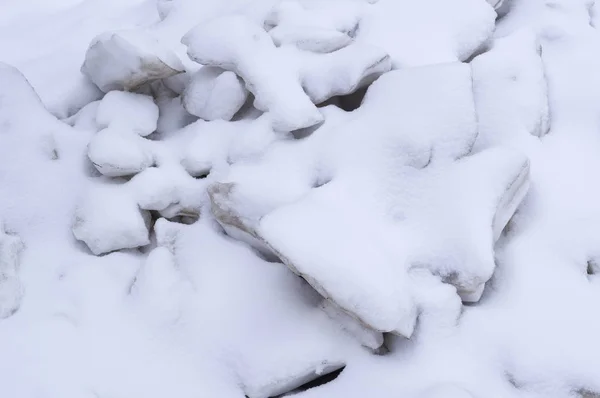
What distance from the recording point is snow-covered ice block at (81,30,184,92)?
272cm

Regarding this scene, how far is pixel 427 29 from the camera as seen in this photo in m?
3.14

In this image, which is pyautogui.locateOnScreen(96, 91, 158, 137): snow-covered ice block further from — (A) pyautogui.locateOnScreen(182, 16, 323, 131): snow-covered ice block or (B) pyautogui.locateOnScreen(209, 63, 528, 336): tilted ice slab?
(B) pyautogui.locateOnScreen(209, 63, 528, 336): tilted ice slab

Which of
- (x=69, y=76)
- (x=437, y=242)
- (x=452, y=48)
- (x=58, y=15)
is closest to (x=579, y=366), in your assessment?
(x=437, y=242)

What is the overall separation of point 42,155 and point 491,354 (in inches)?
86.7

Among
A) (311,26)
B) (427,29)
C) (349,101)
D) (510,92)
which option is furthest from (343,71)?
(510,92)

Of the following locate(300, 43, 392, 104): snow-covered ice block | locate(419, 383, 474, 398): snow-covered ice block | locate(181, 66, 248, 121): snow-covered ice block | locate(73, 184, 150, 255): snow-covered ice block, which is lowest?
locate(419, 383, 474, 398): snow-covered ice block

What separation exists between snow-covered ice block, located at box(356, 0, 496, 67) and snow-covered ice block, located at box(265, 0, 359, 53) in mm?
116

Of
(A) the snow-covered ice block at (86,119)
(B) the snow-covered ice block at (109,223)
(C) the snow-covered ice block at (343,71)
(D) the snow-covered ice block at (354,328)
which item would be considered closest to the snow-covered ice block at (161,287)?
(B) the snow-covered ice block at (109,223)

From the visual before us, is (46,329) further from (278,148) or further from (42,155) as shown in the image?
(278,148)

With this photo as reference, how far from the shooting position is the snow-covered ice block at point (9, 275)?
216cm

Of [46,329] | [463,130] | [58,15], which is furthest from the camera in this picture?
[58,15]

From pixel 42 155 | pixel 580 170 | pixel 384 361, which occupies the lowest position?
pixel 384 361

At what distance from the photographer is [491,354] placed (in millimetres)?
2012

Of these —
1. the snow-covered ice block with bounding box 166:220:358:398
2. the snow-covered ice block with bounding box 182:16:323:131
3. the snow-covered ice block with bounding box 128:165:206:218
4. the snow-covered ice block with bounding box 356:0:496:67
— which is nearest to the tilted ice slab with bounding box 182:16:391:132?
the snow-covered ice block with bounding box 182:16:323:131
